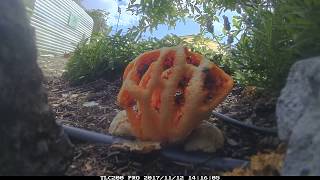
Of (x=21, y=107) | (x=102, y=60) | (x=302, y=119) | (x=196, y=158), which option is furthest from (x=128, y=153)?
(x=102, y=60)

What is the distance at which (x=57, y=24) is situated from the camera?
44.3 feet

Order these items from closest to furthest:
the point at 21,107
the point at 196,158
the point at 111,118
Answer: the point at 21,107, the point at 196,158, the point at 111,118

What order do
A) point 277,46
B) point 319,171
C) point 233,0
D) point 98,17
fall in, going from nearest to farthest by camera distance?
point 319,171 < point 277,46 < point 233,0 < point 98,17

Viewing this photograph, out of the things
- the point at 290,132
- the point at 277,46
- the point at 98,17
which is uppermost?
the point at 98,17

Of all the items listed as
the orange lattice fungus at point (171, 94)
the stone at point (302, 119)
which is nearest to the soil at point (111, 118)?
the orange lattice fungus at point (171, 94)

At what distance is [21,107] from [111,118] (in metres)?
1.75

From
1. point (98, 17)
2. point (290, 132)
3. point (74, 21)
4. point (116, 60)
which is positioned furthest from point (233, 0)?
point (98, 17)

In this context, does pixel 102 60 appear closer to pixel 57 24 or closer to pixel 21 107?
pixel 21 107

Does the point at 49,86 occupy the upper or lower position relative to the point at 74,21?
lower

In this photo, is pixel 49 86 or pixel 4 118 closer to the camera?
pixel 4 118

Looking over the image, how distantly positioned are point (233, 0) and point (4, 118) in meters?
3.23

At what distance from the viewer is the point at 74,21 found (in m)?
15.9

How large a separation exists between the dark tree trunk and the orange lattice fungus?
2.22ft

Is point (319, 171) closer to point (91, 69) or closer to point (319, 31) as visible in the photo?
point (319, 31)
